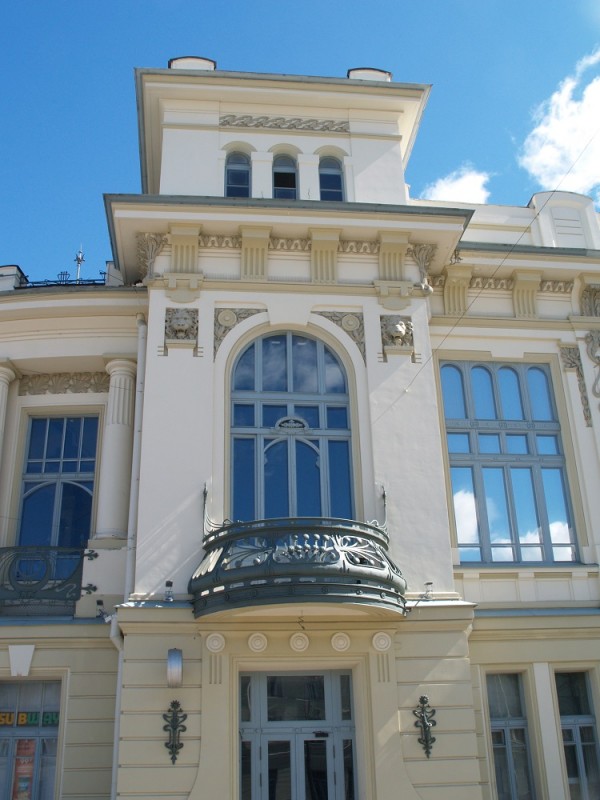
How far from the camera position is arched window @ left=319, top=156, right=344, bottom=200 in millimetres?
17938

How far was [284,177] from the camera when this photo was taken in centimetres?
1803

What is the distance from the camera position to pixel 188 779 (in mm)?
12633

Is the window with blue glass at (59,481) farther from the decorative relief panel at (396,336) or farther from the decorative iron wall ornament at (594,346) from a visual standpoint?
the decorative iron wall ornament at (594,346)

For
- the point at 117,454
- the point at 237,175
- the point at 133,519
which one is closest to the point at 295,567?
the point at 133,519

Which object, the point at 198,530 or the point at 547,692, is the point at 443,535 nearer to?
the point at 547,692

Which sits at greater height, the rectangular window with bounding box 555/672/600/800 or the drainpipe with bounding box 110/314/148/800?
the drainpipe with bounding box 110/314/148/800

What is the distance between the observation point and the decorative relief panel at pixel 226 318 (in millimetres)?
15859

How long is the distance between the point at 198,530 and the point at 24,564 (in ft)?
12.4

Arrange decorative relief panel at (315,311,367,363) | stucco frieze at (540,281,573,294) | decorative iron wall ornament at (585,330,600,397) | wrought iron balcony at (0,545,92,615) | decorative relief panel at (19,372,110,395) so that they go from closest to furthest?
1. wrought iron balcony at (0,545,92,615)
2. decorative relief panel at (315,311,367,363)
3. decorative iron wall ornament at (585,330,600,397)
4. decorative relief panel at (19,372,110,395)
5. stucco frieze at (540,281,573,294)

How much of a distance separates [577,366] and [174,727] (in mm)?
10617

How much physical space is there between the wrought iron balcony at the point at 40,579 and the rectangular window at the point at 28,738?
4.33 ft

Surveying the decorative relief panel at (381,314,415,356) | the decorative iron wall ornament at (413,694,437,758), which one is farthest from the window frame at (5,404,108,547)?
the decorative iron wall ornament at (413,694,437,758)

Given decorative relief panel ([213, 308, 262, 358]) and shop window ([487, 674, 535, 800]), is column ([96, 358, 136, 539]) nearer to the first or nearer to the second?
decorative relief panel ([213, 308, 262, 358])

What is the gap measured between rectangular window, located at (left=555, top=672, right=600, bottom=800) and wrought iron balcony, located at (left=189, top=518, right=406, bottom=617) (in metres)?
4.06
